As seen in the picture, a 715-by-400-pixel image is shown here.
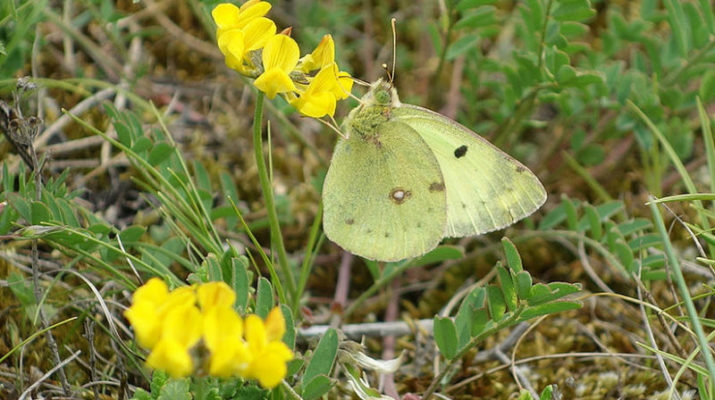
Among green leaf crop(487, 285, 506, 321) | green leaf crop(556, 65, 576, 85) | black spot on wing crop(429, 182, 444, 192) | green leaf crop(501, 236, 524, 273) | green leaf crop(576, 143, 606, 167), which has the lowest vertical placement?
green leaf crop(576, 143, 606, 167)

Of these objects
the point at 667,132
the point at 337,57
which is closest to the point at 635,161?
the point at 667,132

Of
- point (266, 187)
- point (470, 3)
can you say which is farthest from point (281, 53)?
point (470, 3)

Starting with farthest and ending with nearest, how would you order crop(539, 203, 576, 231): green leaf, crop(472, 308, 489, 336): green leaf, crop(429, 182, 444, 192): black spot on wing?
crop(539, 203, 576, 231): green leaf → crop(429, 182, 444, 192): black spot on wing → crop(472, 308, 489, 336): green leaf

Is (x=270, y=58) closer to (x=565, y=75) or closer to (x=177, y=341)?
(x=177, y=341)

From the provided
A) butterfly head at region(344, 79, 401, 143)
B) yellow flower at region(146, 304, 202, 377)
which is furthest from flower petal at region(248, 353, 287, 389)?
butterfly head at region(344, 79, 401, 143)

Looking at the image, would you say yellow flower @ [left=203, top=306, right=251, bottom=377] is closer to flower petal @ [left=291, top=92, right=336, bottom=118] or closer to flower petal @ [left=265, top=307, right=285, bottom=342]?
flower petal @ [left=265, top=307, right=285, bottom=342]

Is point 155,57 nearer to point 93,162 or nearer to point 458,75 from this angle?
point 93,162
